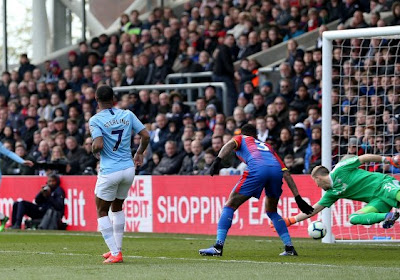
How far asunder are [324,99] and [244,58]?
684 cm

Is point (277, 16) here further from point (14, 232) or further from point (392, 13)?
point (14, 232)

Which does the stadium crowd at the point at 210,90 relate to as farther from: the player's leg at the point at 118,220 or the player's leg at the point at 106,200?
the player's leg at the point at 106,200

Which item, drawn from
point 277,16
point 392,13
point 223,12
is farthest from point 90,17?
point 392,13

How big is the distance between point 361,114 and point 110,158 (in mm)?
6760

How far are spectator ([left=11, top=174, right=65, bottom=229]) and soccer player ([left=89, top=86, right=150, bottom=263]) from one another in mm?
9376

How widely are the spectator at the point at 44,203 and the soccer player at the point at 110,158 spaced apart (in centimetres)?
938

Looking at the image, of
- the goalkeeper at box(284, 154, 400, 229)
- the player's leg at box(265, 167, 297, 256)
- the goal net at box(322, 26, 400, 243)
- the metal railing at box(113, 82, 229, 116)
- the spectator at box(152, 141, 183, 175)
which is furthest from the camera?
the metal railing at box(113, 82, 229, 116)

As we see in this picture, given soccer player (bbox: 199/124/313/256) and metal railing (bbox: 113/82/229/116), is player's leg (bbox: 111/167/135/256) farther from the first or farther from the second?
metal railing (bbox: 113/82/229/116)

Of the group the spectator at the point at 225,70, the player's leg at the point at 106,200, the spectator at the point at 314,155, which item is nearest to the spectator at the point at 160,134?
the spectator at the point at 225,70

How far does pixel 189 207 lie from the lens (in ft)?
62.9

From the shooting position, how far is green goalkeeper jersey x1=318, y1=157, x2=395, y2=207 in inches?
535

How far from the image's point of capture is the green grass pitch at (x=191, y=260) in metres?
10.4

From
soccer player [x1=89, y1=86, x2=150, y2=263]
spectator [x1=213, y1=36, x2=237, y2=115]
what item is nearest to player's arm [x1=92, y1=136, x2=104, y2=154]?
soccer player [x1=89, y1=86, x2=150, y2=263]

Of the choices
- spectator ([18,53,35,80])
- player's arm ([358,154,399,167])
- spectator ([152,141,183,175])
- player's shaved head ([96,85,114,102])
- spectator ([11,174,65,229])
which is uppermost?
spectator ([18,53,35,80])
